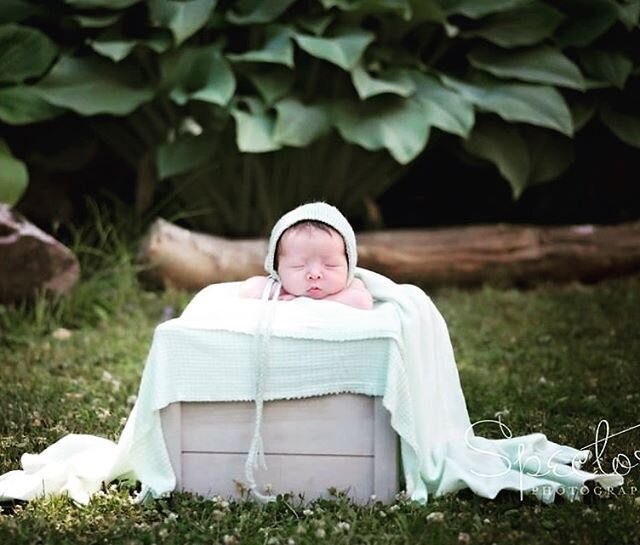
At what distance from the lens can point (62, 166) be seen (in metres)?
5.14

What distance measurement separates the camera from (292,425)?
2434 millimetres

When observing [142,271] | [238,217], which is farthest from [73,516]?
[238,217]

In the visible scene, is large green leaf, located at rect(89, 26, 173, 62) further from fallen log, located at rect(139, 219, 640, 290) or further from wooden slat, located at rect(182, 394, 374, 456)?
wooden slat, located at rect(182, 394, 374, 456)

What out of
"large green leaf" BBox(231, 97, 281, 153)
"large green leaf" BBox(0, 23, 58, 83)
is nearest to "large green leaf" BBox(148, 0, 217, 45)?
"large green leaf" BBox(231, 97, 281, 153)

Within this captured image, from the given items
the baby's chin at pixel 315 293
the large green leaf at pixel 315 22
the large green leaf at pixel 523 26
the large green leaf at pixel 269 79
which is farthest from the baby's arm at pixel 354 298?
the large green leaf at pixel 523 26

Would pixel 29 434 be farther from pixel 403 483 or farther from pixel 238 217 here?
pixel 238 217

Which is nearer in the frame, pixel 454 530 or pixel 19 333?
pixel 454 530

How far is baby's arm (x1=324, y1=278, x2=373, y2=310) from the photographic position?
259cm

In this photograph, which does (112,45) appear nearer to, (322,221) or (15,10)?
(15,10)

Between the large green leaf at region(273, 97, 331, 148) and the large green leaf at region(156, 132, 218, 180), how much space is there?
0.35 m

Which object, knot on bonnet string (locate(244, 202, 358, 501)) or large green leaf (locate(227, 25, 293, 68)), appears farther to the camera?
large green leaf (locate(227, 25, 293, 68))

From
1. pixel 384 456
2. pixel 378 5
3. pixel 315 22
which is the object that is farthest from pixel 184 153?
pixel 384 456

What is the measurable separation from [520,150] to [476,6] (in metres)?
0.64

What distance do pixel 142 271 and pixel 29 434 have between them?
5.92ft
